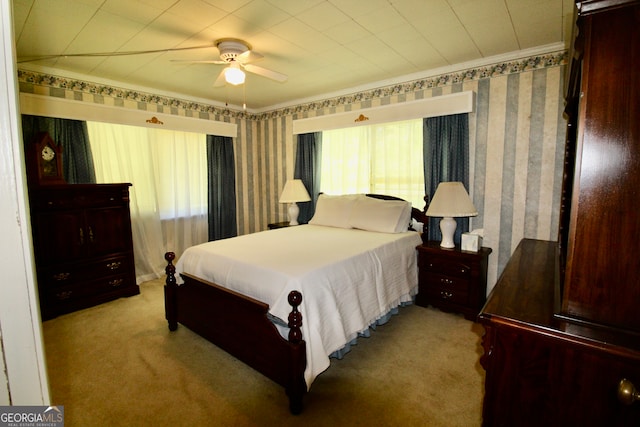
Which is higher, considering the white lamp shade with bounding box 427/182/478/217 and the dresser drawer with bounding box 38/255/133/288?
the white lamp shade with bounding box 427/182/478/217

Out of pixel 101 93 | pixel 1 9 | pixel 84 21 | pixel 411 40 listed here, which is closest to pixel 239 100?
pixel 101 93

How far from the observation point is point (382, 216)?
332cm

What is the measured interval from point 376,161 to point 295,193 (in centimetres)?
117

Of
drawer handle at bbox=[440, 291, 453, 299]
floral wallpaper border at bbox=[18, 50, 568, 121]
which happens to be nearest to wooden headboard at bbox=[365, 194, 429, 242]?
drawer handle at bbox=[440, 291, 453, 299]

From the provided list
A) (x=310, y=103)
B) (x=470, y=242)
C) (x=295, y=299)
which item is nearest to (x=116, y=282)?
(x=295, y=299)

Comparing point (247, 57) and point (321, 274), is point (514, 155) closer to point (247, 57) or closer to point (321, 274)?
point (321, 274)

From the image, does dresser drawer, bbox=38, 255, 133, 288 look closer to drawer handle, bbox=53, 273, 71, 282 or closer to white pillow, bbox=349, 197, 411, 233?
drawer handle, bbox=53, 273, 71, 282

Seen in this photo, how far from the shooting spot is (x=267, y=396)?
1895 millimetres

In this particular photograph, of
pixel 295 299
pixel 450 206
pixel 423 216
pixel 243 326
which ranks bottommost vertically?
pixel 243 326

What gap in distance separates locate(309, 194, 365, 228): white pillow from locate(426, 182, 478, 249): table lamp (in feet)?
3.23

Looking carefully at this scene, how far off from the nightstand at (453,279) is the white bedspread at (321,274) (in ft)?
0.40

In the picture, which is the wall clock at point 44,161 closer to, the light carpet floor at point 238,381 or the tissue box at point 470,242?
the light carpet floor at point 238,381

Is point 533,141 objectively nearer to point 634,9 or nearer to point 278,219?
point 634,9

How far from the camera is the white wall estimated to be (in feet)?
1.58
